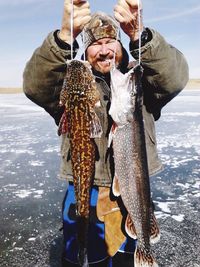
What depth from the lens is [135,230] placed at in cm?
315

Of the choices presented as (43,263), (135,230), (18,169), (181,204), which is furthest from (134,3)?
(18,169)

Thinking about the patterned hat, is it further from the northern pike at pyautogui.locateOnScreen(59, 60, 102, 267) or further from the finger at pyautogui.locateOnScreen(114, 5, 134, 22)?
the northern pike at pyautogui.locateOnScreen(59, 60, 102, 267)

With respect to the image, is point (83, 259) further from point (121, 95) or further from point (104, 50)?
point (104, 50)

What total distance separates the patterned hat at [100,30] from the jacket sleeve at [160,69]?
65cm

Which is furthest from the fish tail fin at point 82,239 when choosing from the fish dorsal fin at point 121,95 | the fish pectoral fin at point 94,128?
the fish dorsal fin at point 121,95

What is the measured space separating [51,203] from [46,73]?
4118 mm

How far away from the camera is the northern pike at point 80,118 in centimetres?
272

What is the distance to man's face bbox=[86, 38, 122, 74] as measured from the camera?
143 inches

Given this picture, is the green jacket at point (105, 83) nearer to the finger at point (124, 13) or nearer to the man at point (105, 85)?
the man at point (105, 85)

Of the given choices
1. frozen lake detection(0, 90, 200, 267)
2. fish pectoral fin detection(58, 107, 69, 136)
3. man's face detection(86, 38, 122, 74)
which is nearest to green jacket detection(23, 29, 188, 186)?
man's face detection(86, 38, 122, 74)

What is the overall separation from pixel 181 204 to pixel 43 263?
2.95 metres

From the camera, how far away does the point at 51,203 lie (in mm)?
6762

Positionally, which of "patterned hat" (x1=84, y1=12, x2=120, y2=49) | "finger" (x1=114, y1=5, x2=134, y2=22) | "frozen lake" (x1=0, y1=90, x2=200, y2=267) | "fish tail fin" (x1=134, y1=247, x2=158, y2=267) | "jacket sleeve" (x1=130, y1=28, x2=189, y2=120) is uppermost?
Answer: "finger" (x1=114, y1=5, x2=134, y2=22)

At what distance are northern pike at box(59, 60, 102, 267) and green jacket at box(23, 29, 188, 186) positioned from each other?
36 centimetres
